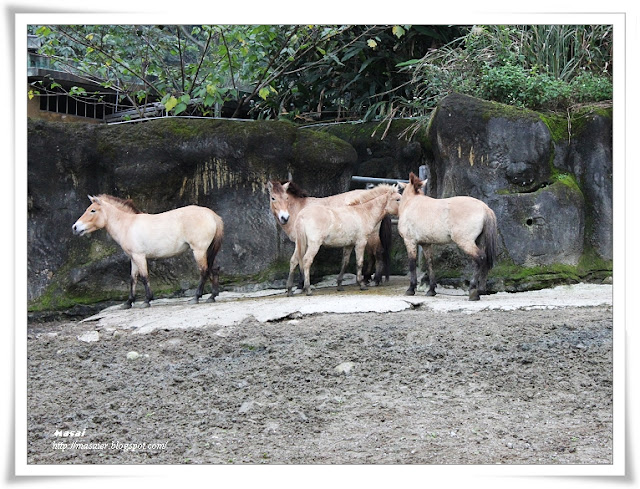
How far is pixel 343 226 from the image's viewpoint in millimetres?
8016

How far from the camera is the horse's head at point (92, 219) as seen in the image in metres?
7.79

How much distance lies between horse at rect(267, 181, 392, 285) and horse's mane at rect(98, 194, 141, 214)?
1342 mm

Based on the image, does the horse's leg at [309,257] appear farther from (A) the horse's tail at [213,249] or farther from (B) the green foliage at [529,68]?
(B) the green foliage at [529,68]

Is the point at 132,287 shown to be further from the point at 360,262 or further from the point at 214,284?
the point at 360,262

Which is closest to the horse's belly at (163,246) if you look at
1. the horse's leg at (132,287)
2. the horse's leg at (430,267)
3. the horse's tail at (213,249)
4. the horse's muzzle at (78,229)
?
the horse's leg at (132,287)

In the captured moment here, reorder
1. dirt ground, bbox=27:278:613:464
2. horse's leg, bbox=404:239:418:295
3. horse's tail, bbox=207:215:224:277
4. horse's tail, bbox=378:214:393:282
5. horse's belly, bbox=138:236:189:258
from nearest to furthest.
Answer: dirt ground, bbox=27:278:613:464 < horse's leg, bbox=404:239:418:295 < horse's belly, bbox=138:236:189:258 < horse's tail, bbox=207:215:224:277 < horse's tail, bbox=378:214:393:282

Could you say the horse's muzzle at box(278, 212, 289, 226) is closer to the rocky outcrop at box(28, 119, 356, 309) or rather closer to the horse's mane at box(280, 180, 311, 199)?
the horse's mane at box(280, 180, 311, 199)

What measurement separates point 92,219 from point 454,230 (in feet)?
11.0

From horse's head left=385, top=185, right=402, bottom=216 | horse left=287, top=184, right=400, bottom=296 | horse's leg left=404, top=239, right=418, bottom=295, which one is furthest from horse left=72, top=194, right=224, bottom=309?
horse's leg left=404, top=239, right=418, bottom=295

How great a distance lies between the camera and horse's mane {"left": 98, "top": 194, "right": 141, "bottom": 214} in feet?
26.2

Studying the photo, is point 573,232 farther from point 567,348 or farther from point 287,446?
point 287,446

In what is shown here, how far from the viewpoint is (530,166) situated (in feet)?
26.0
